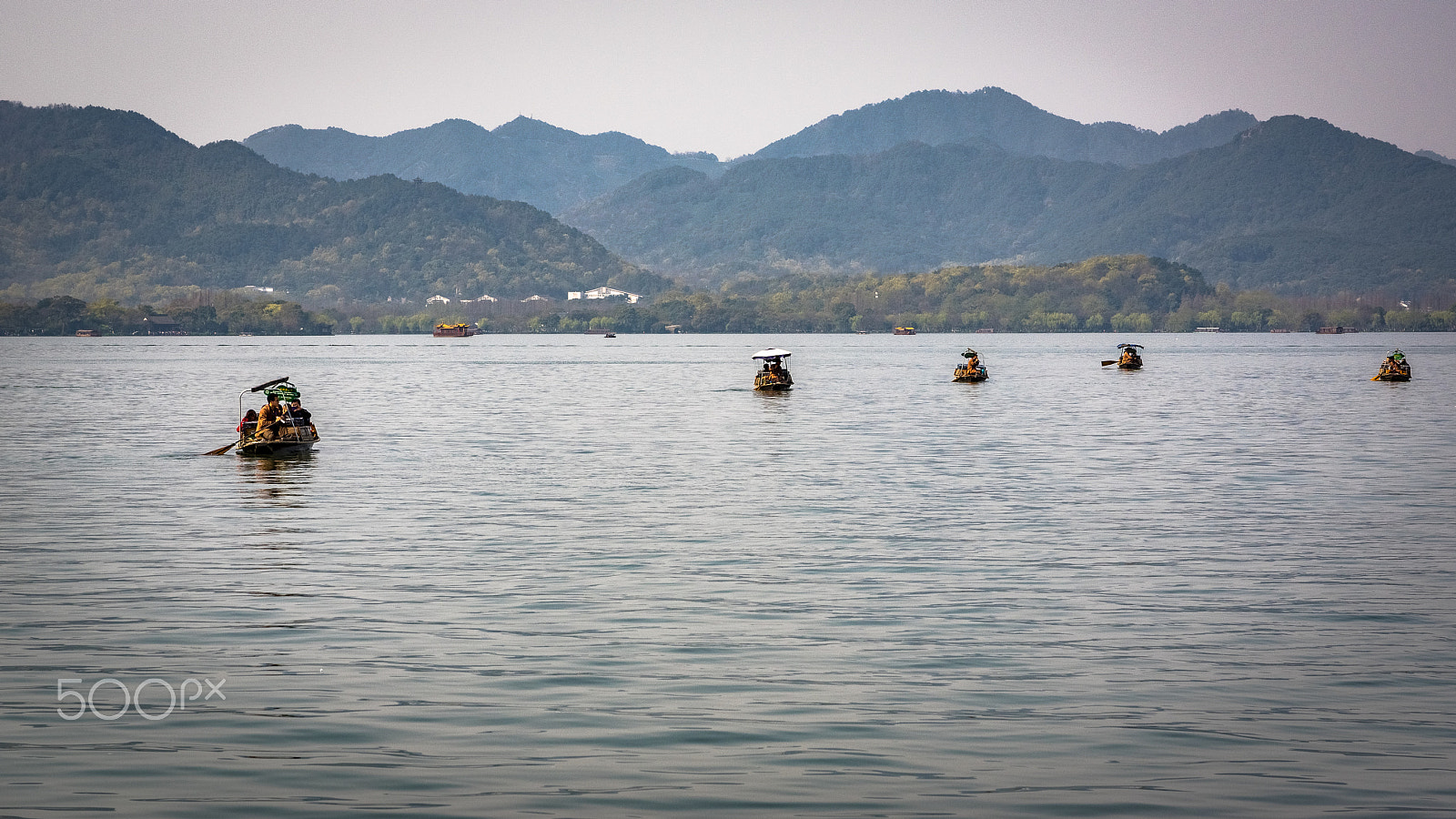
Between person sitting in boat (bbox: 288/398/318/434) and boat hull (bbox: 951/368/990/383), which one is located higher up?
person sitting in boat (bbox: 288/398/318/434)

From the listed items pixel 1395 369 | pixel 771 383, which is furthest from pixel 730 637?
pixel 1395 369

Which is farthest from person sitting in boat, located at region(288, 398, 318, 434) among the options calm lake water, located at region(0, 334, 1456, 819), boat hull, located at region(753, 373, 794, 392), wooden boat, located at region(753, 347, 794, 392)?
boat hull, located at region(753, 373, 794, 392)

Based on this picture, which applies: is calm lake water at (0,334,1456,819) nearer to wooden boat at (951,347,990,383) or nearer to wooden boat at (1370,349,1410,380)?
wooden boat at (951,347,990,383)

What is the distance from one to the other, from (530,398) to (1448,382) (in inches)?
3645

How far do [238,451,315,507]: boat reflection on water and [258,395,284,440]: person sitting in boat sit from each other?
1202 millimetres

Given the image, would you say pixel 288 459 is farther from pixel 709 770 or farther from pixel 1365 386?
pixel 1365 386

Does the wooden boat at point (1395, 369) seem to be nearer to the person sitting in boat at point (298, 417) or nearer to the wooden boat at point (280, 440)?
the person sitting in boat at point (298, 417)

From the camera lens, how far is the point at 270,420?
209ft

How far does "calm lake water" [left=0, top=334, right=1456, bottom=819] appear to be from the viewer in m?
18.4

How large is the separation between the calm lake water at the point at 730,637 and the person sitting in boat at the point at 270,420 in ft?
7.64

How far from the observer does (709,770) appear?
18781mm

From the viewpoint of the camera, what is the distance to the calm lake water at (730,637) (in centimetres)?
1842

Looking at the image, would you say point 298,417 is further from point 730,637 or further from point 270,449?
point 730,637

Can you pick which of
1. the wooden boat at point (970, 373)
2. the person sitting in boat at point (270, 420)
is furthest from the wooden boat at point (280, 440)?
the wooden boat at point (970, 373)
